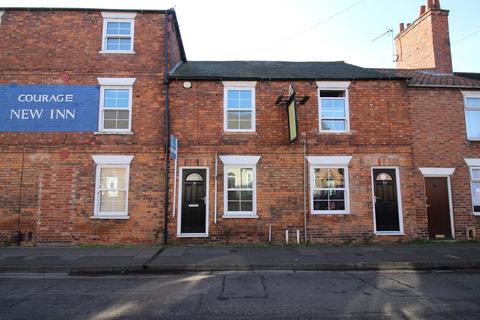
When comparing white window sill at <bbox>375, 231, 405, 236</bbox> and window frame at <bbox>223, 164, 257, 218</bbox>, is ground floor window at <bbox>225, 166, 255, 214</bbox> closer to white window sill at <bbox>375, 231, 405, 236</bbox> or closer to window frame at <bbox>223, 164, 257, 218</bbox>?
window frame at <bbox>223, 164, 257, 218</bbox>

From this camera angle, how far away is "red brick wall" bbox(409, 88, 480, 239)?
1148 centimetres

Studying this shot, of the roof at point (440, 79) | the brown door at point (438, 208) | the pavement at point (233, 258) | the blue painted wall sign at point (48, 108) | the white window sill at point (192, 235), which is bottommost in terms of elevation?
the pavement at point (233, 258)

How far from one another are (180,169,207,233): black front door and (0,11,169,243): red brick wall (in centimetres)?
80

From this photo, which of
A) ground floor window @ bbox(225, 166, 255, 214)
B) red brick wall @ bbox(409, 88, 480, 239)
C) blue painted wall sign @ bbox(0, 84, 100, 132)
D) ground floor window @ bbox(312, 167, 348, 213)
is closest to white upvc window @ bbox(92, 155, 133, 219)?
blue painted wall sign @ bbox(0, 84, 100, 132)

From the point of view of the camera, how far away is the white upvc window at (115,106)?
1145 centimetres

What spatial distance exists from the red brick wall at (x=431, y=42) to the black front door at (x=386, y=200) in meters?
6.57

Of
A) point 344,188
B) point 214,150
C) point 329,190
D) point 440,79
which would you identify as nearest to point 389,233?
point 344,188

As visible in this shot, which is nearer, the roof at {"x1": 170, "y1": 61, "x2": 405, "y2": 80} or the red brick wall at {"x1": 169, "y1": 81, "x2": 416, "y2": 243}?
the red brick wall at {"x1": 169, "y1": 81, "x2": 416, "y2": 243}

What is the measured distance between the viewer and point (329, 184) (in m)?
11.5

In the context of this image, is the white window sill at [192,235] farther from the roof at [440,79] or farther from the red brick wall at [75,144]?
the roof at [440,79]

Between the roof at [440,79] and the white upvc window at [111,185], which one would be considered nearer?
the white upvc window at [111,185]

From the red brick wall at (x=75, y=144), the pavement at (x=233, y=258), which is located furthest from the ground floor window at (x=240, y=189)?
the red brick wall at (x=75, y=144)

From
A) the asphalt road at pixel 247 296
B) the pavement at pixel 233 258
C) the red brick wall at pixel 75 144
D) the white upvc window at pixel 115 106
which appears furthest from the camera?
the white upvc window at pixel 115 106

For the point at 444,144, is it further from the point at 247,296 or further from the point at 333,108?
the point at 247,296
